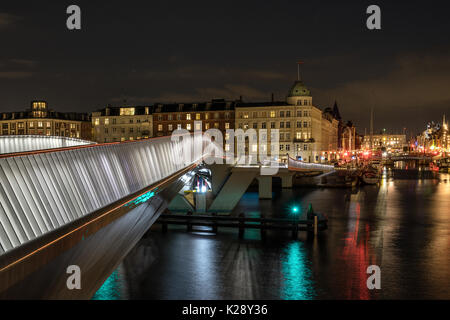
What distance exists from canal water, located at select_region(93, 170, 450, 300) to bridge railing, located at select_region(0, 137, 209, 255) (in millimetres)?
8285

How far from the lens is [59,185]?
9.55 meters

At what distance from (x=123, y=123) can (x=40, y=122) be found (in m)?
22.3

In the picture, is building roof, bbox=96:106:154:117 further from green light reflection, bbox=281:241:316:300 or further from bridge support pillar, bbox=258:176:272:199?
green light reflection, bbox=281:241:316:300

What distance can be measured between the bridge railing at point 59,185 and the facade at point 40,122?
4364 inches

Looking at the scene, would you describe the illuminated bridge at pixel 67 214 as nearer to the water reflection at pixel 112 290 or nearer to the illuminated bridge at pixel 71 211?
A: the illuminated bridge at pixel 71 211

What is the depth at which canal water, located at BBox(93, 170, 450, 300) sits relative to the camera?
20.9 m

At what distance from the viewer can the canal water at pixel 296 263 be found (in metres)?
20.9

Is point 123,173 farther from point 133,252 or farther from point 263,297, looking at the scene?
point 133,252

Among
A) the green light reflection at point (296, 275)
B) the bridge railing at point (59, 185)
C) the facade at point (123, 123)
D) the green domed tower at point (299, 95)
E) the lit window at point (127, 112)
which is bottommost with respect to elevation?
the green light reflection at point (296, 275)

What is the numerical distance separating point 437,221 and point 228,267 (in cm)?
2365

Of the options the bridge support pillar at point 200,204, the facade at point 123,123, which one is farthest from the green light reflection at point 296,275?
the facade at point 123,123

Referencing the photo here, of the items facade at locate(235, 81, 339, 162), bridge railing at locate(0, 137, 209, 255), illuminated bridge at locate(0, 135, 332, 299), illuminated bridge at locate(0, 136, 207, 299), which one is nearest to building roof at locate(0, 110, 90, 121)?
facade at locate(235, 81, 339, 162)

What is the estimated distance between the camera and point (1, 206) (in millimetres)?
7664

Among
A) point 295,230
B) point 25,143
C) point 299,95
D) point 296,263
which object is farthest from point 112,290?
point 299,95
